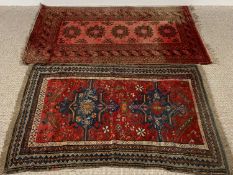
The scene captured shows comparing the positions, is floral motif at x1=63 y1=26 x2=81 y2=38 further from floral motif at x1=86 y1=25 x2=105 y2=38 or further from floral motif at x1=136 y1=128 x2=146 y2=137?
floral motif at x1=136 y1=128 x2=146 y2=137

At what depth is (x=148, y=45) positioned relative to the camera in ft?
6.99

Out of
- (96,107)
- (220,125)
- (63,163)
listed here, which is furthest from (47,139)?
(220,125)

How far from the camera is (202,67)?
196cm

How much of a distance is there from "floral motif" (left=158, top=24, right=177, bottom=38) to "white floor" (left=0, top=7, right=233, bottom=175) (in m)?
0.22

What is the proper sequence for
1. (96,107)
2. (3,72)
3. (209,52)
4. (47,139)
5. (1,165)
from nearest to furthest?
(1,165) < (47,139) < (96,107) < (3,72) < (209,52)

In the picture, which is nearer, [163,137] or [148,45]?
[163,137]

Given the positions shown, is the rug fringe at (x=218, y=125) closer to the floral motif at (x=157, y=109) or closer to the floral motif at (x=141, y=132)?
the floral motif at (x=157, y=109)

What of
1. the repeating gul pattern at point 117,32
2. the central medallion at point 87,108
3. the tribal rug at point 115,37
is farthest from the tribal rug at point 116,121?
the repeating gul pattern at point 117,32

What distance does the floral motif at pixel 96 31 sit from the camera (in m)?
2.23

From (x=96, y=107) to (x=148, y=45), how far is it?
684 mm

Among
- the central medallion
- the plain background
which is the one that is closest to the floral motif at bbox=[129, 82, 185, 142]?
the central medallion

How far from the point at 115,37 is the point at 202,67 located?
68cm

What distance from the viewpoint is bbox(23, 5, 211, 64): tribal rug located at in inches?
79.7

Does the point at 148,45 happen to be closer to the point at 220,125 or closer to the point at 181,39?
the point at 181,39
